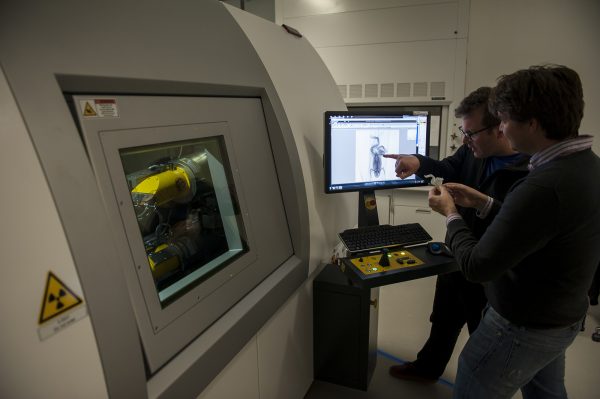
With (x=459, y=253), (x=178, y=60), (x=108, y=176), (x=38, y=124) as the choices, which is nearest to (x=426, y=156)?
(x=459, y=253)

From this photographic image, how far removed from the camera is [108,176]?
0.84 metres

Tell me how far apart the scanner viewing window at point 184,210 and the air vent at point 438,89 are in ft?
7.79

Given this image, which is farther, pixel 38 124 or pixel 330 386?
pixel 330 386

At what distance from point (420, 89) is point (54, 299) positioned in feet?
9.94

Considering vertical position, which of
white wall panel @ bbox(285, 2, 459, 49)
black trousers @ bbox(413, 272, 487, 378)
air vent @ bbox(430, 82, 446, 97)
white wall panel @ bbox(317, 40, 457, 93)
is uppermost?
white wall panel @ bbox(285, 2, 459, 49)

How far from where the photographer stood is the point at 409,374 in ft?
6.82

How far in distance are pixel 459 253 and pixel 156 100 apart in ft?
3.25

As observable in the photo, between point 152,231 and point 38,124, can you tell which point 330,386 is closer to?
point 152,231

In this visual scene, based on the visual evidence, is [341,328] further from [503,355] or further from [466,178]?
[466,178]

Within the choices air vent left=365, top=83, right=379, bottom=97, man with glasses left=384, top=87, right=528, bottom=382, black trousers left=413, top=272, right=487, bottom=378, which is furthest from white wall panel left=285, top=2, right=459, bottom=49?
black trousers left=413, top=272, right=487, bottom=378

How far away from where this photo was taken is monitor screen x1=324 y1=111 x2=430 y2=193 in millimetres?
1685

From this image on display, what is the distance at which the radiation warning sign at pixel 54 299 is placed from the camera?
63 cm

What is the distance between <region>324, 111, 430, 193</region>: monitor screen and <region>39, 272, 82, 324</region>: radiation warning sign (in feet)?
3.81

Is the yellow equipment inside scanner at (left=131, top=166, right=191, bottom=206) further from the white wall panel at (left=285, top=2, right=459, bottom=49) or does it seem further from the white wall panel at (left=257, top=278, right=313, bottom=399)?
the white wall panel at (left=285, top=2, right=459, bottom=49)
